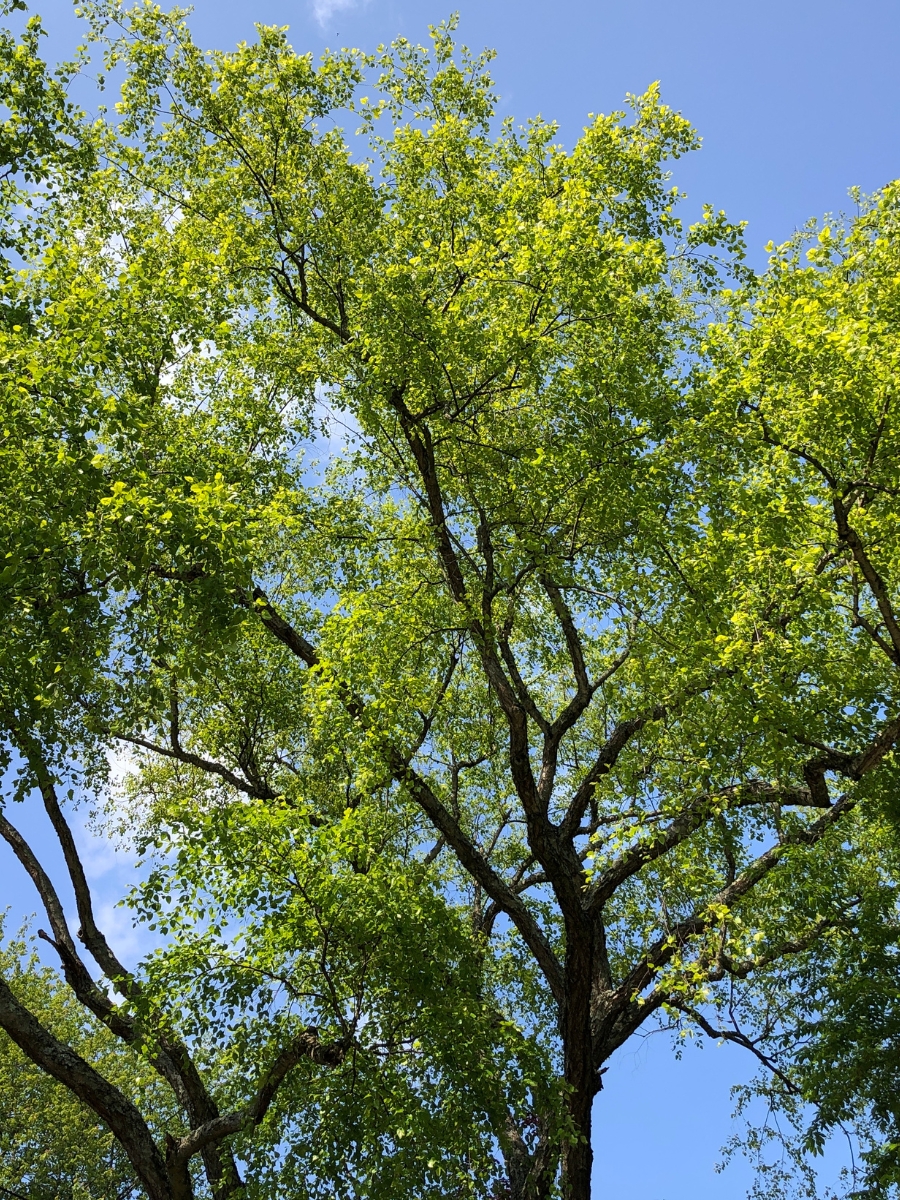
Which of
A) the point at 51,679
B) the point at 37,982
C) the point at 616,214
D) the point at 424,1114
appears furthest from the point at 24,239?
the point at 37,982

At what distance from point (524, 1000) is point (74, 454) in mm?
12280

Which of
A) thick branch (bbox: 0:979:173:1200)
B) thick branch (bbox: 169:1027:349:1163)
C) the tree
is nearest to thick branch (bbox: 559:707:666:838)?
the tree

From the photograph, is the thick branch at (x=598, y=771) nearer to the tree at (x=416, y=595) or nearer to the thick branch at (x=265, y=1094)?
the tree at (x=416, y=595)

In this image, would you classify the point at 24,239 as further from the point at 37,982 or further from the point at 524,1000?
the point at 37,982

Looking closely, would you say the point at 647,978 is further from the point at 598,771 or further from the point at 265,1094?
the point at 265,1094

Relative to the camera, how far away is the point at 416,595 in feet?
42.9

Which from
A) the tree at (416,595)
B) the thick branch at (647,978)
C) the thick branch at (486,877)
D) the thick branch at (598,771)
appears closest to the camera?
the tree at (416,595)

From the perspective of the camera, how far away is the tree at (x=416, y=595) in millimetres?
8977

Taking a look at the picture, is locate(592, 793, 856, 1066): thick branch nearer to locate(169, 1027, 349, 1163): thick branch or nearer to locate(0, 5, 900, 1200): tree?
locate(0, 5, 900, 1200): tree

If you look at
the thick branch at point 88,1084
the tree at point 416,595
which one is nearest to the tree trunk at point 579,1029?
the tree at point 416,595

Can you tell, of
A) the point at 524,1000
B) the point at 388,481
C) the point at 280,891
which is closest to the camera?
the point at 280,891

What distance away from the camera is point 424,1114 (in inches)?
367

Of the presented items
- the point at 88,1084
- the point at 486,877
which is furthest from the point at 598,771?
the point at 88,1084

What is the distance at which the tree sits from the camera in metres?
8.98
